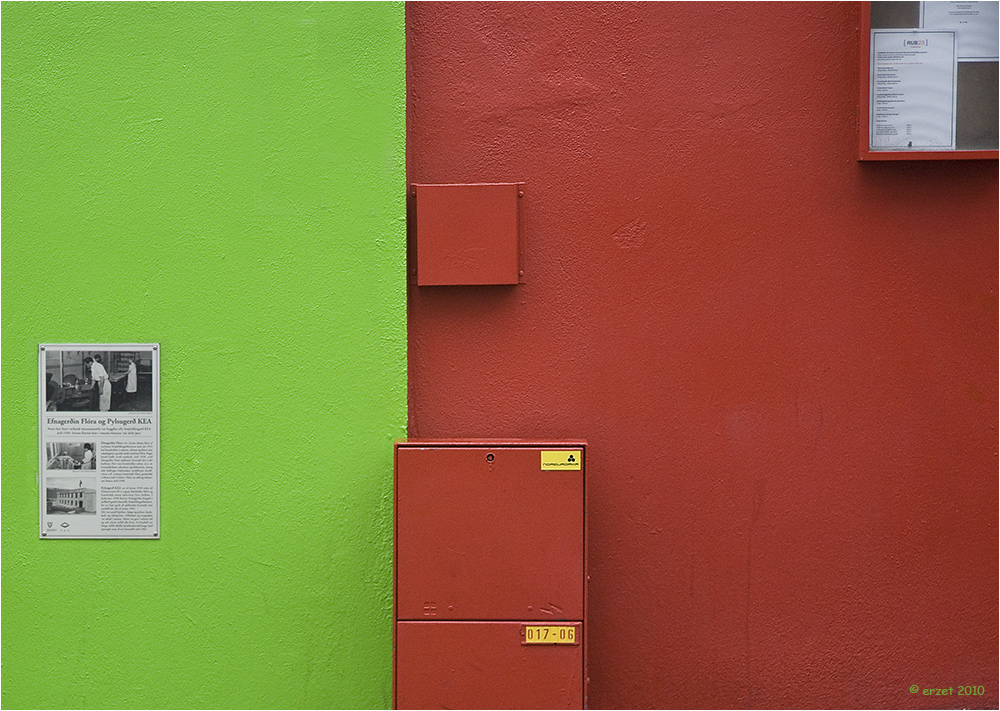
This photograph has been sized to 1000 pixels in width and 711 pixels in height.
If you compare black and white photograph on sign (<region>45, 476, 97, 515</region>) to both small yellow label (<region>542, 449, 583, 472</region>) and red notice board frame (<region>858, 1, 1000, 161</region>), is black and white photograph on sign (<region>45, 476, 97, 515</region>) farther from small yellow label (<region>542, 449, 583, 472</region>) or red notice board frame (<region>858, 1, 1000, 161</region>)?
red notice board frame (<region>858, 1, 1000, 161</region>)

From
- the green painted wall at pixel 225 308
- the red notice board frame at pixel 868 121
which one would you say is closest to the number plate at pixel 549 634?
the green painted wall at pixel 225 308

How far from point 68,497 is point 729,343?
2.44 metres

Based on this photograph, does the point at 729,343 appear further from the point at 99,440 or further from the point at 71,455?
the point at 71,455

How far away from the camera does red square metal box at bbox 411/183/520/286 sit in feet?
10.3

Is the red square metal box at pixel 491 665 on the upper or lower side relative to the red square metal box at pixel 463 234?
lower

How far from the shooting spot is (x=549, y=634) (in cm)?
280

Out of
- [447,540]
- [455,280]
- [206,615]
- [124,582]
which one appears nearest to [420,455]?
[447,540]

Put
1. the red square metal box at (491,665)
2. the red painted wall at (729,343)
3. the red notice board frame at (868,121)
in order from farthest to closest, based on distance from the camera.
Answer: the red painted wall at (729,343) → the red notice board frame at (868,121) → the red square metal box at (491,665)

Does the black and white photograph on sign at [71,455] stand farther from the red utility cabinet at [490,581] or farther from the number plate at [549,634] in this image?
the number plate at [549,634]

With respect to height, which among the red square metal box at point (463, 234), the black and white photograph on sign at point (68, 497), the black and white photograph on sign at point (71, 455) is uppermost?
the red square metal box at point (463, 234)

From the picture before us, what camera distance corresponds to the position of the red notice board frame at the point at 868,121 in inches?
122

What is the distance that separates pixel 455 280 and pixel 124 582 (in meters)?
1.59

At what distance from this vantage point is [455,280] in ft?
10.3

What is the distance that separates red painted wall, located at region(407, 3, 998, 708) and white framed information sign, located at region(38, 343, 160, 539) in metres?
0.95
